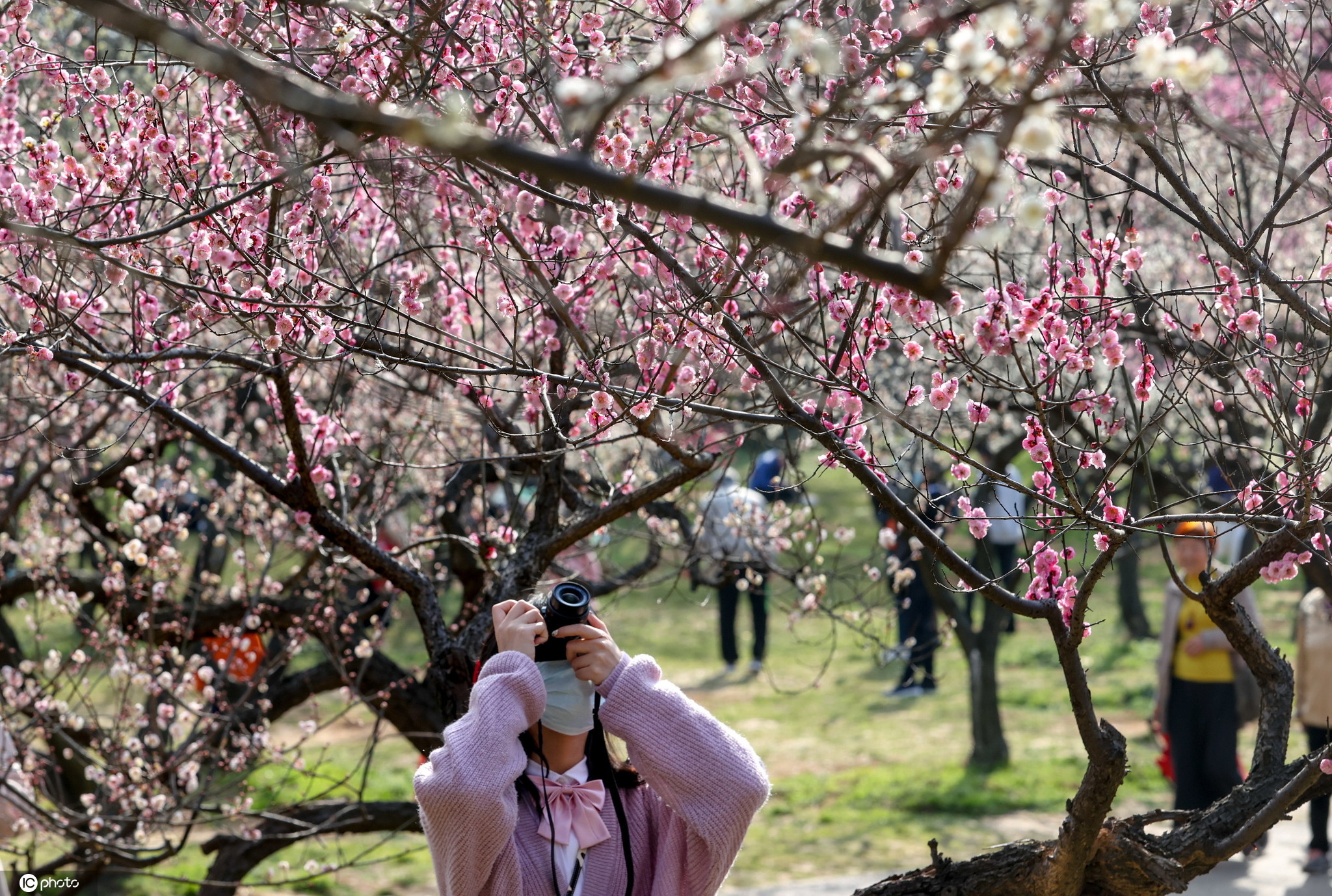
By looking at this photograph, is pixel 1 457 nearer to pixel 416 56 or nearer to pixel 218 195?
pixel 218 195

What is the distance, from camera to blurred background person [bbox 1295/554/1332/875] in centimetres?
658

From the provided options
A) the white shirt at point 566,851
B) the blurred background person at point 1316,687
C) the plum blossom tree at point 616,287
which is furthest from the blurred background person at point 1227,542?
the white shirt at point 566,851

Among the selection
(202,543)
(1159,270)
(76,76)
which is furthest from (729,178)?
(1159,270)

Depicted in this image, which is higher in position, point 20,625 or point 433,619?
point 433,619

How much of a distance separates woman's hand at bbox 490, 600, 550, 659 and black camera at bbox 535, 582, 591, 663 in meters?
0.02

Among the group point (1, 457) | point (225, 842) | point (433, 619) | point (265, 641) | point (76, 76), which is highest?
point (76, 76)

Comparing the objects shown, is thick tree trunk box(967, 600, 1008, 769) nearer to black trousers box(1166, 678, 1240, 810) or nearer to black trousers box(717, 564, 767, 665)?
black trousers box(1166, 678, 1240, 810)

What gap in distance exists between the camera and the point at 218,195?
3.80 m

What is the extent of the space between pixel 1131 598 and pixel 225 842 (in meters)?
10.2

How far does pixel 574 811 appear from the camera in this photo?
2465 mm

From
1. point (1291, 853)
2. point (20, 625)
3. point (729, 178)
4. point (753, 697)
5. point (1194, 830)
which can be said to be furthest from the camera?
point (20, 625)

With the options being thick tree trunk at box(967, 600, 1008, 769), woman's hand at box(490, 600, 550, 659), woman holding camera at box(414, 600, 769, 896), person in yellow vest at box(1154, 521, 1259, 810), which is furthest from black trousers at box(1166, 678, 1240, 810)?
woman's hand at box(490, 600, 550, 659)

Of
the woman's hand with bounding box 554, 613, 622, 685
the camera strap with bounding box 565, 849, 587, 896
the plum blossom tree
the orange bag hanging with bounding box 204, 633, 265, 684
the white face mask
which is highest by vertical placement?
the plum blossom tree

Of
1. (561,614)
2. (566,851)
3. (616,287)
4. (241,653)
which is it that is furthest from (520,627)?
(241,653)
